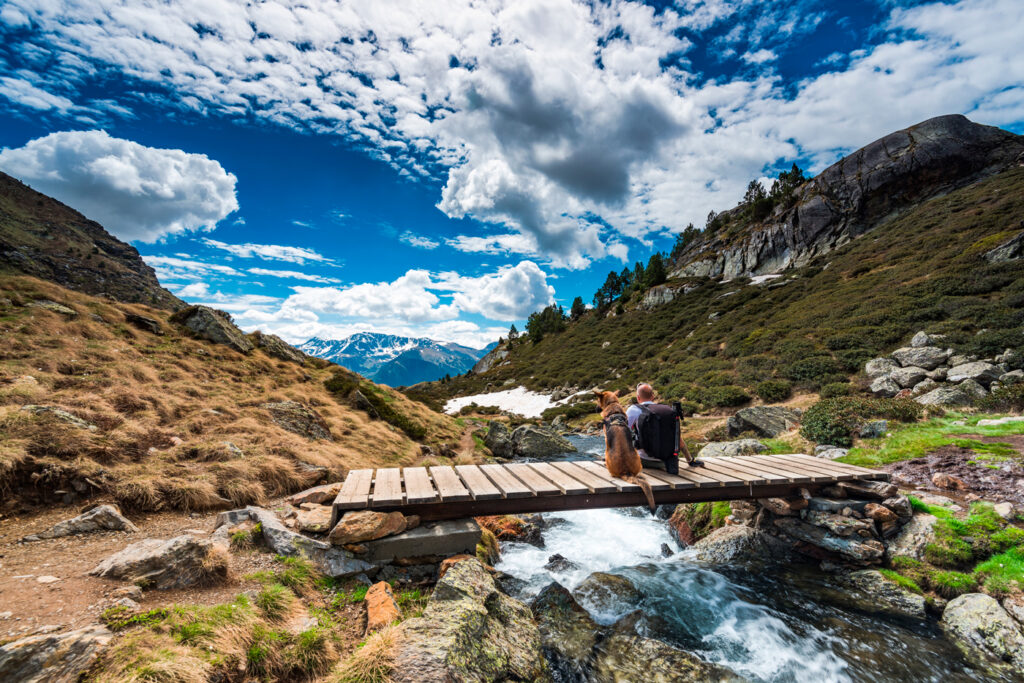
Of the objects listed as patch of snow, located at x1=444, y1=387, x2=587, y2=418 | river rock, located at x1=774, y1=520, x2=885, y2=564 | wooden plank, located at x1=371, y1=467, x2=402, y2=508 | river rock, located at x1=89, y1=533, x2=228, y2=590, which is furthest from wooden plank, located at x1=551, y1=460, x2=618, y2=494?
patch of snow, located at x1=444, y1=387, x2=587, y2=418

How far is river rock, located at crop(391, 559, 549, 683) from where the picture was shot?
338 cm

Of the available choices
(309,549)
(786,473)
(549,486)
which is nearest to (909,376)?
(786,473)

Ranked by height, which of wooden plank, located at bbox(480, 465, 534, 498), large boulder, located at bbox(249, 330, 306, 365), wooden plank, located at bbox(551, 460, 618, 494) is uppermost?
large boulder, located at bbox(249, 330, 306, 365)

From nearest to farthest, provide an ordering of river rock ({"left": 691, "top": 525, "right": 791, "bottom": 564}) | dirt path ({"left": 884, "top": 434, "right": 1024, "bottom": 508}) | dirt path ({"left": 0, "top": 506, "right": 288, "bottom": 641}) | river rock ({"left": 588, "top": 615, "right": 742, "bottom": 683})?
dirt path ({"left": 0, "top": 506, "right": 288, "bottom": 641}) → river rock ({"left": 588, "top": 615, "right": 742, "bottom": 683}) → dirt path ({"left": 884, "top": 434, "right": 1024, "bottom": 508}) → river rock ({"left": 691, "top": 525, "right": 791, "bottom": 564})

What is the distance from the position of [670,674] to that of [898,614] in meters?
4.06

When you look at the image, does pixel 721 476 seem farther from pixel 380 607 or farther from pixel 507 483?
pixel 380 607

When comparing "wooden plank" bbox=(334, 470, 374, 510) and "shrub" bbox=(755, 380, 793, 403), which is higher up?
"shrub" bbox=(755, 380, 793, 403)

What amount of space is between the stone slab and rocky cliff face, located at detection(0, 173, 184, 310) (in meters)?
70.8

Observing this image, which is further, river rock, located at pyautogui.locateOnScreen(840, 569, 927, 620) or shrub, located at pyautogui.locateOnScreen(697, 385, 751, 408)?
shrub, located at pyautogui.locateOnScreen(697, 385, 751, 408)

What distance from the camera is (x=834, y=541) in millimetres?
6910

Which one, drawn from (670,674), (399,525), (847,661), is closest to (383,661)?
(399,525)

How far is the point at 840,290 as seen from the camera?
104ft

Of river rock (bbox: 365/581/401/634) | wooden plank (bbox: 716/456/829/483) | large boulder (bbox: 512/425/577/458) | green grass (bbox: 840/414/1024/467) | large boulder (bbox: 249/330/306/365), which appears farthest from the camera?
large boulder (bbox: 512/425/577/458)

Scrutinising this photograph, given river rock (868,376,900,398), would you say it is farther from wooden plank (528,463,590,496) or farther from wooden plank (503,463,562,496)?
wooden plank (503,463,562,496)
